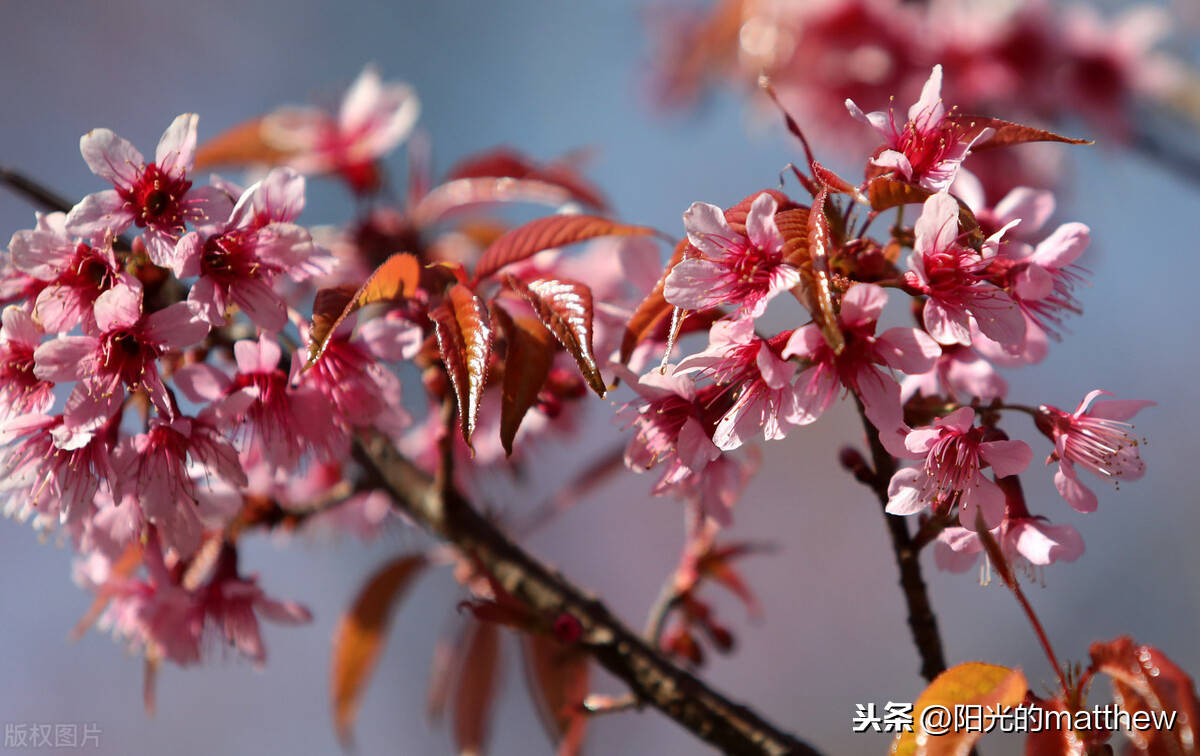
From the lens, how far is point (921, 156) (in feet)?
2.37

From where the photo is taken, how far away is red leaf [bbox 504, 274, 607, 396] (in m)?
0.68

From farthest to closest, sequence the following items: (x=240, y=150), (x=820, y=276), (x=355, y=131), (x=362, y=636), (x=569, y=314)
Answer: (x=355, y=131) < (x=240, y=150) < (x=362, y=636) < (x=569, y=314) < (x=820, y=276)

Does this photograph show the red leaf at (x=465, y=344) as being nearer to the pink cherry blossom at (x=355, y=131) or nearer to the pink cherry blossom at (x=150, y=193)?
the pink cherry blossom at (x=150, y=193)

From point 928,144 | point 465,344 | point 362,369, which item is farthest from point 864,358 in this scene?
point 362,369

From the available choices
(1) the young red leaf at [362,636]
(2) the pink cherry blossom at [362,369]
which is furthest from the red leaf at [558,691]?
(2) the pink cherry blossom at [362,369]

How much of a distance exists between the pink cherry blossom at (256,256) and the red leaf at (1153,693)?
2.21 ft

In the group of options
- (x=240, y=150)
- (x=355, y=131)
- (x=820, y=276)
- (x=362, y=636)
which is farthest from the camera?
(x=355, y=131)

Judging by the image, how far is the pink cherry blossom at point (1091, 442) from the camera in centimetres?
73

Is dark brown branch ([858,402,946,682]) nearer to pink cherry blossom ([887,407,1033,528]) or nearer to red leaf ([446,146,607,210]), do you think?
pink cherry blossom ([887,407,1033,528])

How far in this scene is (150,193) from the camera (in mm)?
767

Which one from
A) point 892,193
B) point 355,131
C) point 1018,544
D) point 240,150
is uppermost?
point 355,131

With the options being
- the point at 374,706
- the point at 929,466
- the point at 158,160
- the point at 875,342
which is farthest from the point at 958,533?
the point at 374,706

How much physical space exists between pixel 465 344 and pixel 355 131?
36.7 inches

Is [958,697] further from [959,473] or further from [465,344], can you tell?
[465,344]
